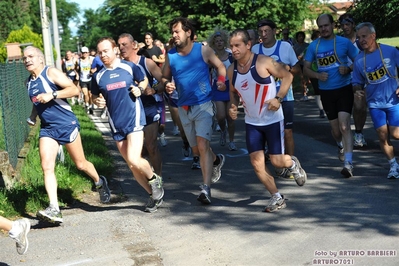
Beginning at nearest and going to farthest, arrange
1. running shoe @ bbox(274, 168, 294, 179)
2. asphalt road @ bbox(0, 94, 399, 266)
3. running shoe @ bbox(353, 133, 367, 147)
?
asphalt road @ bbox(0, 94, 399, 266), running shoe @ bbox(274, 168, 294, 179), running shoe @ bbox(353, 133, 367, 147)

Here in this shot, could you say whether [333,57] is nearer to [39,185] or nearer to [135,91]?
[135,91]

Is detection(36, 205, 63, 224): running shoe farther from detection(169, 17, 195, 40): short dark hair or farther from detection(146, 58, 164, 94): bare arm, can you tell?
detection(169, 17, 195, 40): short dark hair

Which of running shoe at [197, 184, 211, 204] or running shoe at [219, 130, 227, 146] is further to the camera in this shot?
running shoe at [219, 130, 227, 146]

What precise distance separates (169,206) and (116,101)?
134 centimetres

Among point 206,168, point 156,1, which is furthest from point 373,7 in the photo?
point 156,1

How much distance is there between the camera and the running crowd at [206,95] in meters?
7.87

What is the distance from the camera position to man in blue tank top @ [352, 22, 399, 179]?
29.7ft

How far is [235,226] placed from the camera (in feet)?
24.0

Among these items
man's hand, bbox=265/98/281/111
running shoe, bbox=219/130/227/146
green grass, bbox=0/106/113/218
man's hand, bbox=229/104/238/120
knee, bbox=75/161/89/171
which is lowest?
running shoe, bbox=219/130/227/146

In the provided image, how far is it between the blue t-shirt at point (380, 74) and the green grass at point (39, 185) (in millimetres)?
3720

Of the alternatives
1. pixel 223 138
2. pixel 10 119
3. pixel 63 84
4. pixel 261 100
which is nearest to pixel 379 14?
pixel 223 138

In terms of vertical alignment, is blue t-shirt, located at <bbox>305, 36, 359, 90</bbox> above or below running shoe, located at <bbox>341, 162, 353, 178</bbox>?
above

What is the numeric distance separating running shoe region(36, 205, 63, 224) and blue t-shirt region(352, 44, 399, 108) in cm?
393

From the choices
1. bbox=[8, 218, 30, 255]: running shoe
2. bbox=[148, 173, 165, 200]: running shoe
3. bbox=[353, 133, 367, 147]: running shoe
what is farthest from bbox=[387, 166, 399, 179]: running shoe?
bbox=[8, 218, 30, 255]: running shoe
